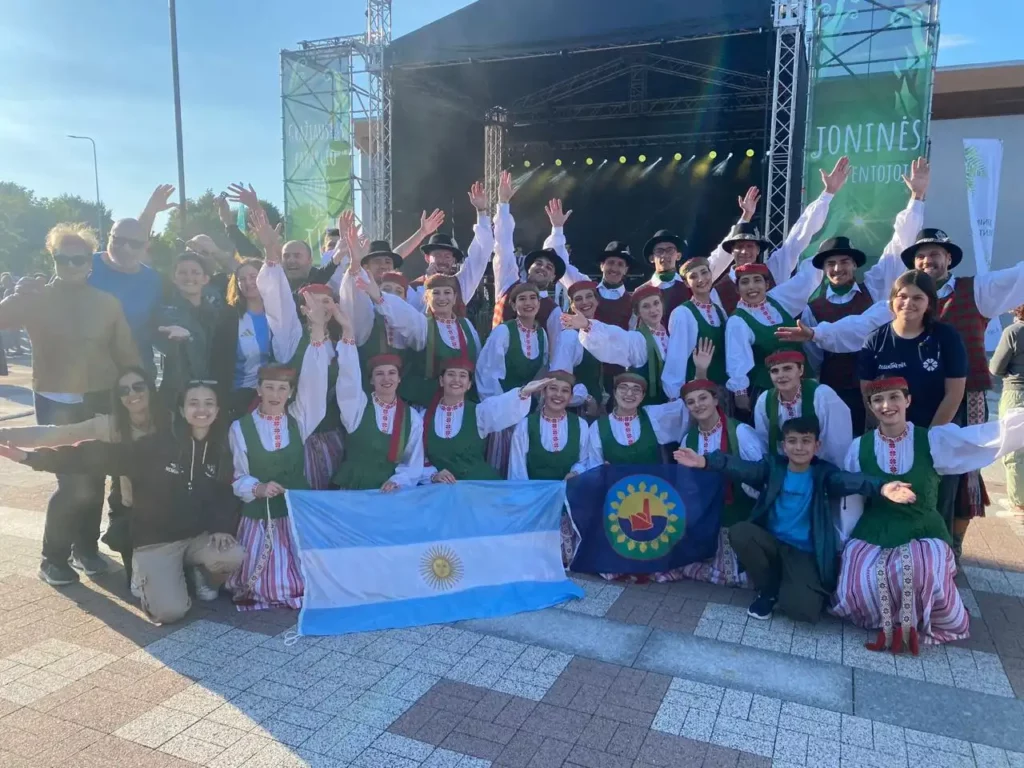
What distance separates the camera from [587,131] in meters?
12.2

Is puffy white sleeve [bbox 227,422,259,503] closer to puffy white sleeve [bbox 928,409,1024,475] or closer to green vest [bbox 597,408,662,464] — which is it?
green vest [bbox 597,408,662,464]

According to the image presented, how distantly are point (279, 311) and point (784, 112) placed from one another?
7.38m

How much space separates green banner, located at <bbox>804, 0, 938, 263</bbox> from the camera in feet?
27.1

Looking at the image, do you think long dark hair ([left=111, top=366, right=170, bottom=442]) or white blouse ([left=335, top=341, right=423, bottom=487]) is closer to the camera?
long dark hair ([left=111, top=366, right=170, bottom=442])

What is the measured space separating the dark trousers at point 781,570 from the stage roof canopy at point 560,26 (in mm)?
6382

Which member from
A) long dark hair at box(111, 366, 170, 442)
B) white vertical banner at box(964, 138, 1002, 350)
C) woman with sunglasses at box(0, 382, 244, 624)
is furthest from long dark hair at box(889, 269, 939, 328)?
white vertical banner at box(964, 138, 1002, 350)

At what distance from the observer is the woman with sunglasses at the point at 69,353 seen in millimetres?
3730

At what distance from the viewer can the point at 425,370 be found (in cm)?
461

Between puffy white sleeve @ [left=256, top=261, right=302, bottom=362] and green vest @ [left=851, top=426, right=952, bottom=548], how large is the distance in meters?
3.09

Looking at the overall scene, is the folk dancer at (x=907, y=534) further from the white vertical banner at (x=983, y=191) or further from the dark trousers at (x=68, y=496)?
the white vertical banner at (x=983, y=191)

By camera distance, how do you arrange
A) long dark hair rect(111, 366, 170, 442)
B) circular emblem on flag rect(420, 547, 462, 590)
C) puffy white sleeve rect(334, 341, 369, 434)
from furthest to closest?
puffy white sleeve rect(334, 341, 369, 434)
circular emblem on flag rect(420, 547, 462, 590)
long dark hair rect(111, 366, 170, 442)

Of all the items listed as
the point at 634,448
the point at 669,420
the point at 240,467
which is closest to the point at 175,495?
the point at 240,467

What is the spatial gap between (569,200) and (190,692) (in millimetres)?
11639

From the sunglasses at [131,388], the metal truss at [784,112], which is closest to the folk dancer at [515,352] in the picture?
the sunglasses at [131,388]
